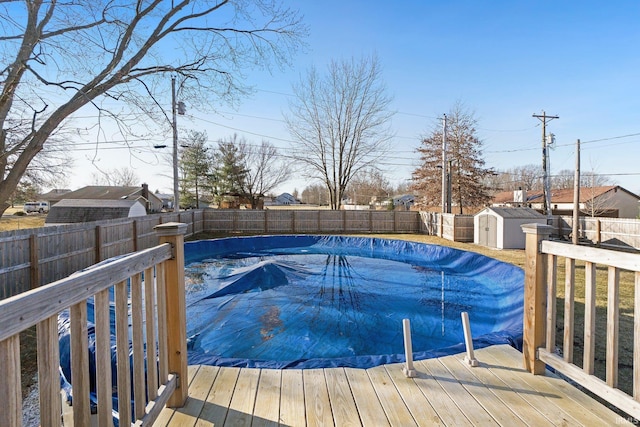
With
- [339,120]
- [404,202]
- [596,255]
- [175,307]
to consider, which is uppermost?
[339,120]

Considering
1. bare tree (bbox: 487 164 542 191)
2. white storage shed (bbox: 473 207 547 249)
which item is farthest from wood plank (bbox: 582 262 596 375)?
bare tree (bbox: 487 164 542 191)

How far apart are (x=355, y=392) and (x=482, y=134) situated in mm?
25341

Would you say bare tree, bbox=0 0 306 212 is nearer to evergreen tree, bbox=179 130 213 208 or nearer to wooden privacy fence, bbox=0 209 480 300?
wooden privacy fence, bbox=0 209 480 300

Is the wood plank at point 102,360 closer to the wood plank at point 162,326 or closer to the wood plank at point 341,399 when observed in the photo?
the wood plank at point 162,326

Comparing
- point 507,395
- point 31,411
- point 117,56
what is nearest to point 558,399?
point 507,395

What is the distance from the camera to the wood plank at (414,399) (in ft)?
5.85

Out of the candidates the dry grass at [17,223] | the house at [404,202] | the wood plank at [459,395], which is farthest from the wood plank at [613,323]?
the house at [404,202]

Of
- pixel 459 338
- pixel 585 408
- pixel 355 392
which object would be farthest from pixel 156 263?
pixel 459 338

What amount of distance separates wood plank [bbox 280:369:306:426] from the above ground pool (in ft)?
0.81

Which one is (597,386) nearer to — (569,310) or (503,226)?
(569,310)

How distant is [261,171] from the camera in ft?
93.9

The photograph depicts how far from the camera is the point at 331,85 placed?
20656 mm

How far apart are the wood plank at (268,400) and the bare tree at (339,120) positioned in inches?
776

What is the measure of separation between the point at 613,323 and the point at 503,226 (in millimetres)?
11498
